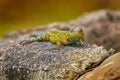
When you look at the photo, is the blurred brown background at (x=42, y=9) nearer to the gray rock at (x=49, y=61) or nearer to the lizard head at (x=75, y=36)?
the lizard head at (x=75, y=36)

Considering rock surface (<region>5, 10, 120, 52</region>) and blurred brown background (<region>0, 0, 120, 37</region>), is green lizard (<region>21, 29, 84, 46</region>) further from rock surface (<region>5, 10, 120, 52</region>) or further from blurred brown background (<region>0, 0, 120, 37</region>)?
blurred brown background (<region>0, 0, 120, 37</region>)

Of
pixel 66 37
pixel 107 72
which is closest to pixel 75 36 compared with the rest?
pixel 66 37

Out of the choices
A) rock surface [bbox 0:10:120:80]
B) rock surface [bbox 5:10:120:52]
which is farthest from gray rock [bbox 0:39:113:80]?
rock surface [bbox 5:10:120:52]

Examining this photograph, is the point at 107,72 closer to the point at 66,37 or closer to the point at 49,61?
the point at 49,61

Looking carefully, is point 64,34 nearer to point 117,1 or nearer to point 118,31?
point 118,31

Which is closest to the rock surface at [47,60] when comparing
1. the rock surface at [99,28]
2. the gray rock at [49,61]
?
the gray rock at [49,61]

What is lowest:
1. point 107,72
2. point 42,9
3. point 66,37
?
point 107,72
